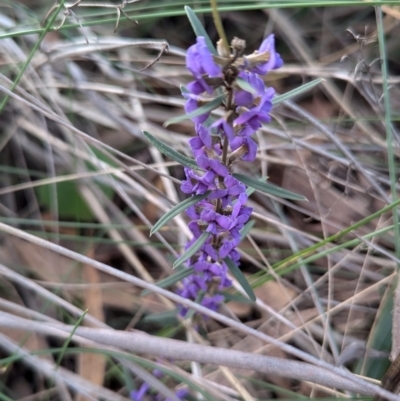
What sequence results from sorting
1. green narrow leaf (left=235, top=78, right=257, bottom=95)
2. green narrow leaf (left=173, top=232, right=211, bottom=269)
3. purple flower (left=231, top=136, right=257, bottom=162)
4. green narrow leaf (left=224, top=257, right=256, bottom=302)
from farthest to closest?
green narrow leaf (left=224, top=257, right=256, bottom=302) → green narrow leaf (left=173, top=232, right=211, bottom=269) → purple flower (left=231, top=136, right=257, bottom=162) → green narrow leaf (left=235, top=78, right=257, bottom=95)

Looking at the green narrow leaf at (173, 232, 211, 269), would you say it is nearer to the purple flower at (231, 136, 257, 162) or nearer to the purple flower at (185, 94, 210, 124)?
the purple flower at (231, 136, 257, 162)

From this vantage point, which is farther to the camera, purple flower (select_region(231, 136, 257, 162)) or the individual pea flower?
purple flower (select_region(231, 136, 257, 162))

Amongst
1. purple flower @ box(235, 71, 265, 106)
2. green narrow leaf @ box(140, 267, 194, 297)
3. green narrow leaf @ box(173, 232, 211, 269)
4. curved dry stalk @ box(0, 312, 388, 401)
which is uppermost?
purple flower @ box(235, 71, 265, 106)

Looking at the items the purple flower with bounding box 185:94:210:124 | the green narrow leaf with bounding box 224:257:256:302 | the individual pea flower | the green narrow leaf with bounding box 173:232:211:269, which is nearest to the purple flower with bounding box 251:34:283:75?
the individual pea flower

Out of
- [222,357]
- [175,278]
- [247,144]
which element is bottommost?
[222,357]

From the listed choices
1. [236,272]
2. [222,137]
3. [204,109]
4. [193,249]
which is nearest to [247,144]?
[222,137]

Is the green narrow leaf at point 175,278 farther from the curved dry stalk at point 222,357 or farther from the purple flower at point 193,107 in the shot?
the purple flower at point 193,107

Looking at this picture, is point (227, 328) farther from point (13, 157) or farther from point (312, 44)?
point (312, 44)

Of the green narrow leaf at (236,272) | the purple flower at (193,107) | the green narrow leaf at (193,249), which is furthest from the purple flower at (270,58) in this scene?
the green narrow leaf at (236,272)

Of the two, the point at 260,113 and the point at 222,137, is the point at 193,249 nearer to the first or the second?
the point at 222,137
